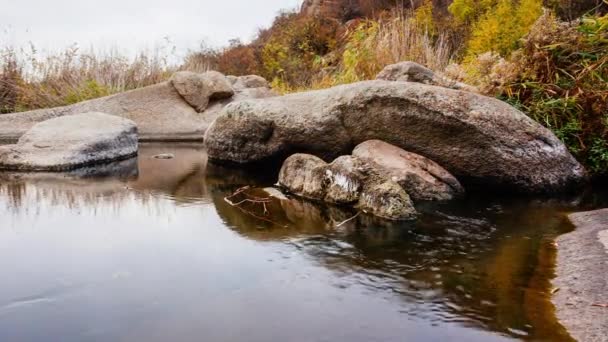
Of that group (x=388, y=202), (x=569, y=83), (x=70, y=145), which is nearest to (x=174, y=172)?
(x=70, y=145)

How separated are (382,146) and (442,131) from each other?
506 mm

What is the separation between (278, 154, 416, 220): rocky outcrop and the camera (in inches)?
144

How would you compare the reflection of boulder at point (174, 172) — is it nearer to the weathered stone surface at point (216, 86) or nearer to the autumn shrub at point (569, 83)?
the weathered stone surface at point (216, 86)

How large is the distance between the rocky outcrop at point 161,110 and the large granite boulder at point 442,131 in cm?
449

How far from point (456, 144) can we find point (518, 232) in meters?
1.30

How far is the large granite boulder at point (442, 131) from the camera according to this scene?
4.23m

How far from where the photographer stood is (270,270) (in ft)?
8.50

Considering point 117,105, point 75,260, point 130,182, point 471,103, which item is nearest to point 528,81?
point 471,103

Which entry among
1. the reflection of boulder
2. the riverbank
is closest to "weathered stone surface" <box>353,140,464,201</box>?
the riverbank

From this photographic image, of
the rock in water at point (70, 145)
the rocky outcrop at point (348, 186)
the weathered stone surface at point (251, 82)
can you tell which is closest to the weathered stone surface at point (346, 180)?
the rocky outcrop at point (348, 186)

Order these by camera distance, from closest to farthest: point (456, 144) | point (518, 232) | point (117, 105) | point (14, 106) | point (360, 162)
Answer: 1. point (518, 232)
2. point (360, 162)
3. point (456, 144)
4. point (117, 105)
5. point (14, 106)

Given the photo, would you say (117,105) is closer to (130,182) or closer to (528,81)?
(130,182)

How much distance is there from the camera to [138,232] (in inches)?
129

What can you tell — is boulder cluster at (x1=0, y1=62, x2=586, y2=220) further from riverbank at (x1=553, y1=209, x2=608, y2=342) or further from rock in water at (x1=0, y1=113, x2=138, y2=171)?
riverbank at (x1=553, y1=209, x2=608, y2=342)
